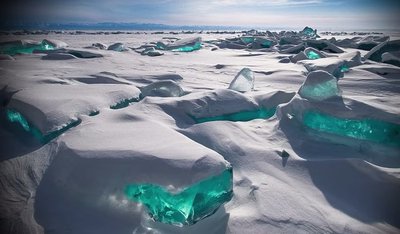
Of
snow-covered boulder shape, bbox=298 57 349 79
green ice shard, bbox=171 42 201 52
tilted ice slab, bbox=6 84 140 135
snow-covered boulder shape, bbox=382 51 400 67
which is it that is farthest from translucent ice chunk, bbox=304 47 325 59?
tilted ice slab, bbox=6 84 140 135

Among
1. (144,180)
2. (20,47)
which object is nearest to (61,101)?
(144,180)

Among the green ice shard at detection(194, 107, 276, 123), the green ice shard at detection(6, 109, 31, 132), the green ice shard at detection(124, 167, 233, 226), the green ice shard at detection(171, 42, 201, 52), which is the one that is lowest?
the green ice shard at detection(124, 167, 233, 226)

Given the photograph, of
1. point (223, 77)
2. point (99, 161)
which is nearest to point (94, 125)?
point (99, 161)

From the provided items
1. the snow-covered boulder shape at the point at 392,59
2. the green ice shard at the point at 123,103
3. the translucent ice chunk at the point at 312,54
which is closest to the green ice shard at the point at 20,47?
the green ice shard at the point at 123,103

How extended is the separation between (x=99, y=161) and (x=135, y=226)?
1.06ft

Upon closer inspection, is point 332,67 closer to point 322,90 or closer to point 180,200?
point 322,90

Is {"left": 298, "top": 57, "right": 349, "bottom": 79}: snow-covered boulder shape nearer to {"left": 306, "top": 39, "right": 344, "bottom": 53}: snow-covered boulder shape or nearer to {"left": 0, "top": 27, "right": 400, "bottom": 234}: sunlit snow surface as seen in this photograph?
{"left": 0, "top": 27, "right": 400, "bottom": 234}: sunlit snow surface

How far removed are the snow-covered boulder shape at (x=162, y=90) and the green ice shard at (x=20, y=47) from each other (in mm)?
5125

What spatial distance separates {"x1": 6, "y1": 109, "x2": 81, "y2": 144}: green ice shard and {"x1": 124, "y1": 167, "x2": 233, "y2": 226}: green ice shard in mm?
657

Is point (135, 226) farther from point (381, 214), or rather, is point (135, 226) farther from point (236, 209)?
point (381, 214)

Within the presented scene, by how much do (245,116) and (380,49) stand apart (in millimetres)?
4745

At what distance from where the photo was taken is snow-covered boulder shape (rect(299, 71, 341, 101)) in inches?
74.7

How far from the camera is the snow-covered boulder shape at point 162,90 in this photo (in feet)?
7.52

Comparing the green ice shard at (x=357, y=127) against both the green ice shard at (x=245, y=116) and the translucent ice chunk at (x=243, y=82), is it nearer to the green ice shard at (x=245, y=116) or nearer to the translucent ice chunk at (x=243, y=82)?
the green ice shard at (x=245, y=116)
